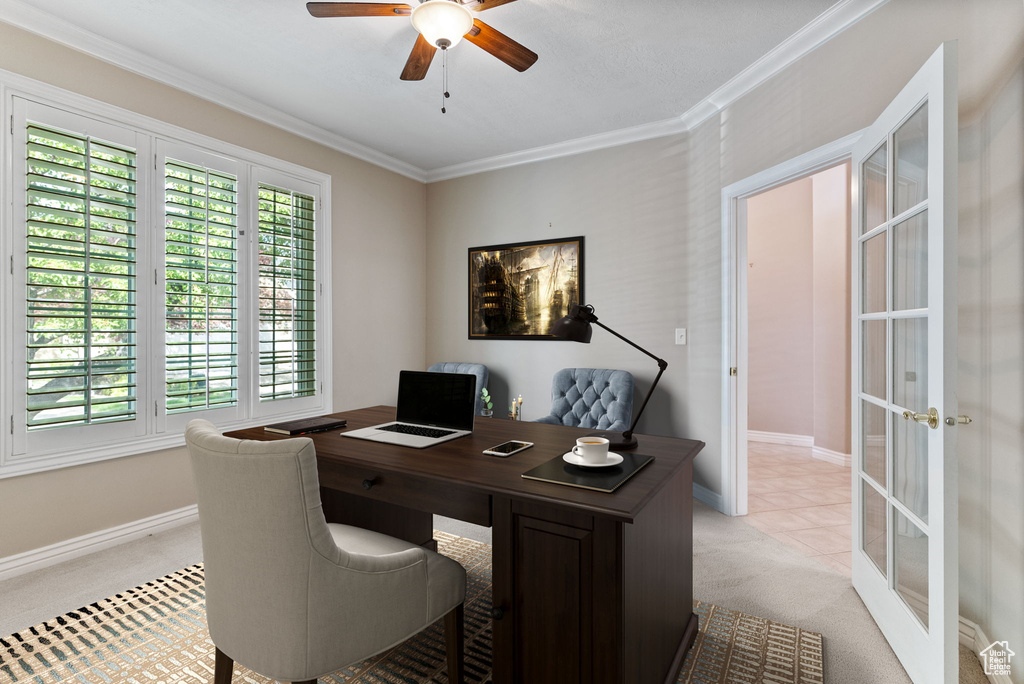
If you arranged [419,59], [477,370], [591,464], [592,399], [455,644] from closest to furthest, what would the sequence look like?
[591,464] → [455,644] → [419,59] → [592,399] → [477,370]

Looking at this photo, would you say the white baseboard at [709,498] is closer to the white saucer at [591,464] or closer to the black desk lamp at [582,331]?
the black desk lamp at [582,331]

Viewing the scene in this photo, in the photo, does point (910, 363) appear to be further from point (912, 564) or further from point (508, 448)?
point (508, 448)

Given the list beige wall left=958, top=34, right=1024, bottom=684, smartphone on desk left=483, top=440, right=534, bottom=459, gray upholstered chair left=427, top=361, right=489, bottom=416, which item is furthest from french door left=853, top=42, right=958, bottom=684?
gray upholstered chair left=427, top=361, right=489, bottom=416

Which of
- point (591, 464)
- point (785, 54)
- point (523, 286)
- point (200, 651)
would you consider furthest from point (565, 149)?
point (200, 651)

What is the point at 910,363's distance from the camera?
178cm

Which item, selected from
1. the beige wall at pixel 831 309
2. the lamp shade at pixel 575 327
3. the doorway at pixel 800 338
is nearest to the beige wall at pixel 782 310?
the doorway at pixel 800 338

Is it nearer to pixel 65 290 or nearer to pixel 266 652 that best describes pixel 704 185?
pixel 266 652

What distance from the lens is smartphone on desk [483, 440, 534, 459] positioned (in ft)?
5.44

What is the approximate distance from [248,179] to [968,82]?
12.5 ft

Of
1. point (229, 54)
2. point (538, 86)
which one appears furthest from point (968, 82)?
point (229, 54)

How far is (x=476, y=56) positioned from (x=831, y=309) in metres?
4.05

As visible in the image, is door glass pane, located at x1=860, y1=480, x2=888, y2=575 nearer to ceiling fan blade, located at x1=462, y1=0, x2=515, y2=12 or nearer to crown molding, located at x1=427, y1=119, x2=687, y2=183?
ceiling fan blade, located at x1=462, y1=0, x2=515, y2=12

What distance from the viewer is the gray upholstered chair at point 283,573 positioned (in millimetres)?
1196

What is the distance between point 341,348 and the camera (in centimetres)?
412
